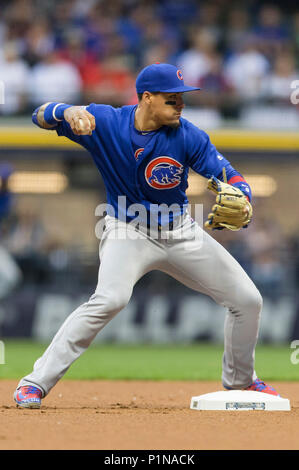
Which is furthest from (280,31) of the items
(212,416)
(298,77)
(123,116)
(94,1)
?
(212,416)

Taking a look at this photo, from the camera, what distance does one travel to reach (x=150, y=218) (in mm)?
5719

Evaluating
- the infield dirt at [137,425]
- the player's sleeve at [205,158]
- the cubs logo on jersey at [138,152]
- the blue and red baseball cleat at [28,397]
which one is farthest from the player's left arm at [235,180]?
the blue and red baseball cleat at [28,397]

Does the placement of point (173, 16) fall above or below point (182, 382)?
above

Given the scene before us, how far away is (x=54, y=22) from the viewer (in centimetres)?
1622

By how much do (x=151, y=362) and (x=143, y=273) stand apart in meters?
4.98

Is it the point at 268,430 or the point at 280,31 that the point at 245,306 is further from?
the point at 280,31

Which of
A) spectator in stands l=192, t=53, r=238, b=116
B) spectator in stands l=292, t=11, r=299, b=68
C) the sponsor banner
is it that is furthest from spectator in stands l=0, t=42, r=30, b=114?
spectator in stands l=292, t=11, r=299, b=68

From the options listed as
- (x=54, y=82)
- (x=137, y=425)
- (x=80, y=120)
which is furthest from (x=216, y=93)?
(x=137, y=425)

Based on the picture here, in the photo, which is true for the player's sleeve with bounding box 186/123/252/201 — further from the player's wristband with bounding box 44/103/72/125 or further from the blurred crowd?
the blurred crowd

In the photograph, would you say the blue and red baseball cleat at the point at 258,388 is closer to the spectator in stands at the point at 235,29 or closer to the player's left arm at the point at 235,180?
the player's left arm at the point at 235,180

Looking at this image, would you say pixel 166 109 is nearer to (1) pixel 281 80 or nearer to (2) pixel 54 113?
(2) pixel 54 113

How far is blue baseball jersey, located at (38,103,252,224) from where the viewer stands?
561cm

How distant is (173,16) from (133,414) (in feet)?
41.2

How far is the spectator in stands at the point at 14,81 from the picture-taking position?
576 inches
